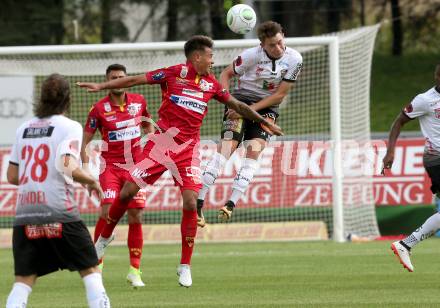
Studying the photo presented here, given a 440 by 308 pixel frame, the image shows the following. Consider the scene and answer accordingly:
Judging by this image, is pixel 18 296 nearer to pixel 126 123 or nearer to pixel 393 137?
pixel 126 123

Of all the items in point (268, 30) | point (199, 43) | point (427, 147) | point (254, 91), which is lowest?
point (427, 147)

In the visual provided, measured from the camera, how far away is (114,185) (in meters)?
13.3

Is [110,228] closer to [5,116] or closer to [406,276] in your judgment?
[406,276]

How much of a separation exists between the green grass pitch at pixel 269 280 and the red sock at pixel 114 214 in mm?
654

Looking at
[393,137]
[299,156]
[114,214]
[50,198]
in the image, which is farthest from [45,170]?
[299,156]

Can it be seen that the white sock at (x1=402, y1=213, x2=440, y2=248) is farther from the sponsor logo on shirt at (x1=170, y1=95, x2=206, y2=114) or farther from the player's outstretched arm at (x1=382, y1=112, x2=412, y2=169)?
the sponsor logo on shirt at (x1=170, y1=95, x2=206, y2=114)

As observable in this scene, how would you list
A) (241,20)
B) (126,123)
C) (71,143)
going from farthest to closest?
(126,123)
(241,20)
(71,143)

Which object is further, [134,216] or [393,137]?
[134,216]

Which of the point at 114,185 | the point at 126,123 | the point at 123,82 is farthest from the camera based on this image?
the point at 126,123

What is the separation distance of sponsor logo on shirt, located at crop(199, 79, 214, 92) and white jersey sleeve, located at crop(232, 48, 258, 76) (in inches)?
40.0

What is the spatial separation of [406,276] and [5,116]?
37.6 feet

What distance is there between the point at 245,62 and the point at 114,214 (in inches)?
95.0

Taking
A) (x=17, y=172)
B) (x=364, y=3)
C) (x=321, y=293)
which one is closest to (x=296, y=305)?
(x=321, y=293)

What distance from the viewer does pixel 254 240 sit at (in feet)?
68.2
